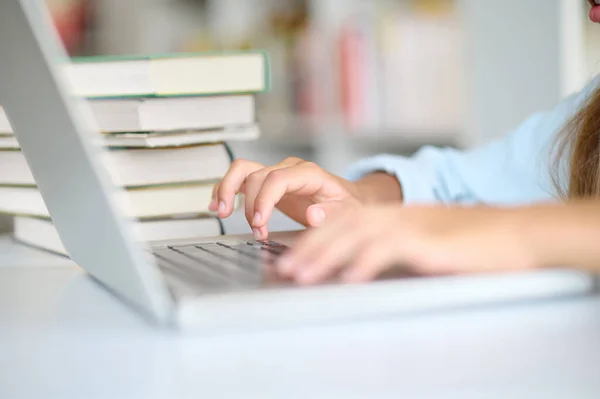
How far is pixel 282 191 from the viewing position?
0.74m

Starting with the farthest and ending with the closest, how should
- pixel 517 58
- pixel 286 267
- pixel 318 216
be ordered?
1. pixel 517 58
2. pixel 318 216
3. pixel 286 267

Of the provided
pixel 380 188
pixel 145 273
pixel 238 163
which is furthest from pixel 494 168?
pixel 145 273

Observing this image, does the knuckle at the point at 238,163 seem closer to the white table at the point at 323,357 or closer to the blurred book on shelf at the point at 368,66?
the white table at the point at 323,357

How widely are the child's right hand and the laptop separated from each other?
17 centimetres

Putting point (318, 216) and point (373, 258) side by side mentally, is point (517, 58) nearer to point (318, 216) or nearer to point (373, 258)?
point (318, 216)

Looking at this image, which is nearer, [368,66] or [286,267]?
[286,267]

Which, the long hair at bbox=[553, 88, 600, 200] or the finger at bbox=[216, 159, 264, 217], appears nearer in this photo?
the finger at bbox=[216, 159, 264, 217]

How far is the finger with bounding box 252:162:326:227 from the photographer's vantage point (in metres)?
0.71

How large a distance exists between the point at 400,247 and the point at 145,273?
0.15 meters

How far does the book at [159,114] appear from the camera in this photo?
0.82 meters

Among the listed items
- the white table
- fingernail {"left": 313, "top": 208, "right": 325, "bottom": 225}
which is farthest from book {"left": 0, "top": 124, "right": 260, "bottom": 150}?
the white table

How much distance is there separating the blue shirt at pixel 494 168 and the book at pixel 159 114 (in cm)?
32

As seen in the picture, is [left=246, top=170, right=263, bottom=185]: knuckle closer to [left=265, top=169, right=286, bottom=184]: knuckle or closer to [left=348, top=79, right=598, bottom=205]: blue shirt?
[left=265, top=169, right=286, bottom=184]: knuckle

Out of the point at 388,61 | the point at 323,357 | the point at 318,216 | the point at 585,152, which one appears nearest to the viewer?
the point at 323,357
